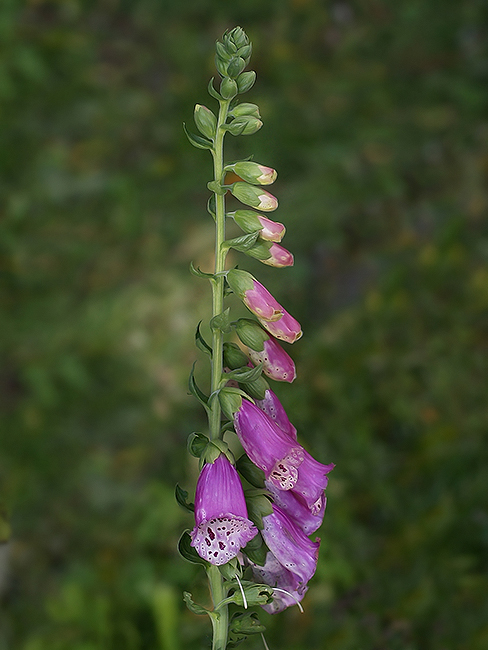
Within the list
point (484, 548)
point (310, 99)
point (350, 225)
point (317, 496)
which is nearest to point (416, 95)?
point (310, 99)

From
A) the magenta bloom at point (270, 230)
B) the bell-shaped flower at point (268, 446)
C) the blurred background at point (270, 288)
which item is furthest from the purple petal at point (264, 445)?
the blurred background at point (270, 288)

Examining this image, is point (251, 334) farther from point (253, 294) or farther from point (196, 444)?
point (196, 444)

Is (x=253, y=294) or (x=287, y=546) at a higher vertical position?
(x=253, y=294)

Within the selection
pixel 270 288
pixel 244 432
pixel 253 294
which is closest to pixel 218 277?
pixel 253 294

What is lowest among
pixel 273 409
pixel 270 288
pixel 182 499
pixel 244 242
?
pixel 182 499

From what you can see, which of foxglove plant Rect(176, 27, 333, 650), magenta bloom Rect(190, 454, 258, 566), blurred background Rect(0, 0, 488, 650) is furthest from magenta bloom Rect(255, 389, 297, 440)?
blurred background Rect(0, 0, 488, 650)

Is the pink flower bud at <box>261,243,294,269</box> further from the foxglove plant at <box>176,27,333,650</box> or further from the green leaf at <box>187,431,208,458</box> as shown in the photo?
the green leaf at <box>187,431,208,458</box>
